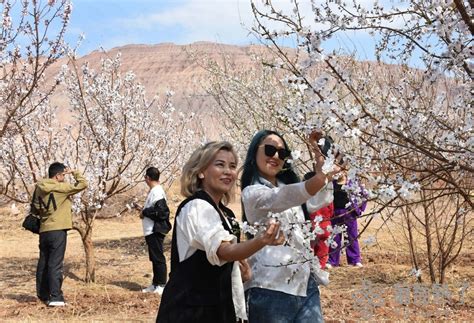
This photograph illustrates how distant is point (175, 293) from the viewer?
8.59 ft

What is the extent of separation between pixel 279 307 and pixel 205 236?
61cm

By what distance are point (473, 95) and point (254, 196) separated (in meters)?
1.14

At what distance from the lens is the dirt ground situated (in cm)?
641

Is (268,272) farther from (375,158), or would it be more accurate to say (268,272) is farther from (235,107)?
(235,107)

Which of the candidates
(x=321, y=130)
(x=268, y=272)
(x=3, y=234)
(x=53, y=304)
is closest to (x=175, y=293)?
(x=268, y=272)

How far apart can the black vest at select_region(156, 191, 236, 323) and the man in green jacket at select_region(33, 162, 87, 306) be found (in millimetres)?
4903

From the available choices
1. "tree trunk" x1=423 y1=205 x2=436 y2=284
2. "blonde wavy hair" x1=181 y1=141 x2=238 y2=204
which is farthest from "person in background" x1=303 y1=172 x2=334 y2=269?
"tree trunk" x1=423 y1=205 x2=436 y2=284

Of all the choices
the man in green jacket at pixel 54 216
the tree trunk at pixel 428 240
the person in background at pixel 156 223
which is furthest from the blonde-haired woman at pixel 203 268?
the person in background at pixel 156 223

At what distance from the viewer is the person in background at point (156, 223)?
7840 millimetres

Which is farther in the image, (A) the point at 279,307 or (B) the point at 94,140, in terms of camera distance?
(B) the point at 94,140

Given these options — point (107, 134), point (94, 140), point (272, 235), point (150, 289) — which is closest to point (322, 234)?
point (272, 235)

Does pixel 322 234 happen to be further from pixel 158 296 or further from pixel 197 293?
pixel 158 296

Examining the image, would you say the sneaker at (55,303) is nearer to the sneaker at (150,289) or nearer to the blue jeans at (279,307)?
the sneaker at (150,289)

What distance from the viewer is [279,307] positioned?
2.91 metres
